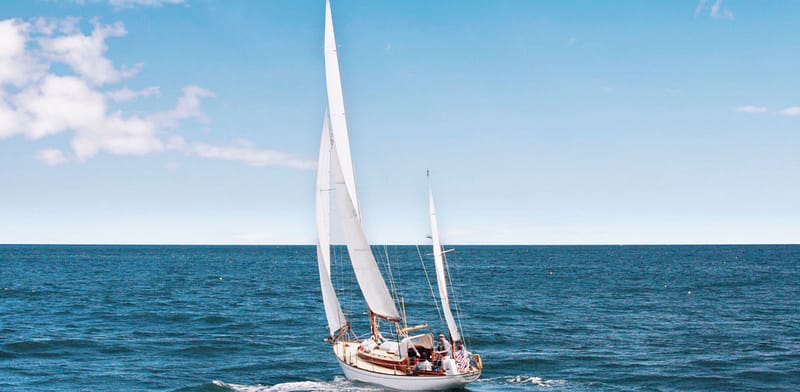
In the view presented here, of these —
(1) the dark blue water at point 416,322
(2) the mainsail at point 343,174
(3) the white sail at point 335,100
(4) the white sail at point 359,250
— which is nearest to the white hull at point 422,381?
(1) the dark blue water at point 416,322

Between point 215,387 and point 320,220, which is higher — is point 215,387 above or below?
below

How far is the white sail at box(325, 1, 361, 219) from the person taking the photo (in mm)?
34562

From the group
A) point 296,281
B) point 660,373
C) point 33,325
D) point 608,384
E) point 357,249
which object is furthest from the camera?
point 296,281

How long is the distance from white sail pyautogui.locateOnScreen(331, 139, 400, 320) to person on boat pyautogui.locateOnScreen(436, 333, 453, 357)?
2698mm

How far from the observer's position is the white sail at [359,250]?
34.4 m

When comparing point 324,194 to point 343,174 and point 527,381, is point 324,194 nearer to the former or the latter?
point 343,174

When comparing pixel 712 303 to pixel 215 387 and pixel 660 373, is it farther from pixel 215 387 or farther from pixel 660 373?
pixel 215 387

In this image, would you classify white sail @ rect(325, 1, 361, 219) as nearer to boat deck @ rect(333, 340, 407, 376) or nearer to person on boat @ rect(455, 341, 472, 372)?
boat deck @ rect(333, 340, 407, 376)

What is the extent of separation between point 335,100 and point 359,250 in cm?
790

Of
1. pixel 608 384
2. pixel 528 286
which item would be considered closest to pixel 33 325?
pixel 608 384

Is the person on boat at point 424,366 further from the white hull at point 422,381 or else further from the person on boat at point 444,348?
the person on boat at point 444,348

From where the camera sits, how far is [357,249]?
34.9 meters

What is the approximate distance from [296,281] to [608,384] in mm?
83806

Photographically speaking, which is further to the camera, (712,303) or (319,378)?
(712,303)
